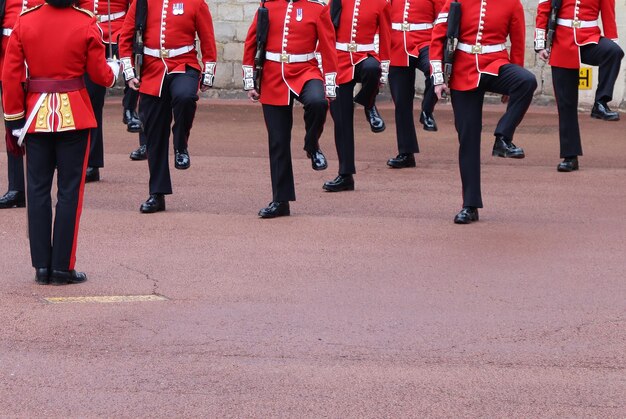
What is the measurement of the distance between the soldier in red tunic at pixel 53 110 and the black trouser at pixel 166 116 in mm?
1957

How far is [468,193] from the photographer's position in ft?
29.7

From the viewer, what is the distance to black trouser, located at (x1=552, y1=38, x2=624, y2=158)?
425 inches

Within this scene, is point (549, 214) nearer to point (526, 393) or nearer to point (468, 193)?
point (468, 193)

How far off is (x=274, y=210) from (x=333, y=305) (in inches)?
101

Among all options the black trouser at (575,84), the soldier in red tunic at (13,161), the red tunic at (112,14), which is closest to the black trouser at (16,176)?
the soldier in red tunic at (13,161)

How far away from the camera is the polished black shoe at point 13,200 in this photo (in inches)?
386

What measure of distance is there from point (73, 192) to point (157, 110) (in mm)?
2275

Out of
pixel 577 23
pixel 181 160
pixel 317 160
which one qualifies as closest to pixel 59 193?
pixel 181 160

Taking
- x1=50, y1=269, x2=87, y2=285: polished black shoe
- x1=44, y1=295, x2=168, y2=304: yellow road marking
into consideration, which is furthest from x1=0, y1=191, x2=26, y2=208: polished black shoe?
x1=44, y1=295, x2=168, y2=304: yellow road marking

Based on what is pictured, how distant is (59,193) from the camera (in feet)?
24.1

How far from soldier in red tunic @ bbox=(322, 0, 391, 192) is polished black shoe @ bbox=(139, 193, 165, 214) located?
4.96 ft

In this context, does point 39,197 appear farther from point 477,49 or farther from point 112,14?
point 112,14

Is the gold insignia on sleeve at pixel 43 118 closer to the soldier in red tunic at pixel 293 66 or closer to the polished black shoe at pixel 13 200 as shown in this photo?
the soldier in red tunic at pixel 293 66

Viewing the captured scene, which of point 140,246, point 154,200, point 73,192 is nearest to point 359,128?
point 154,200
